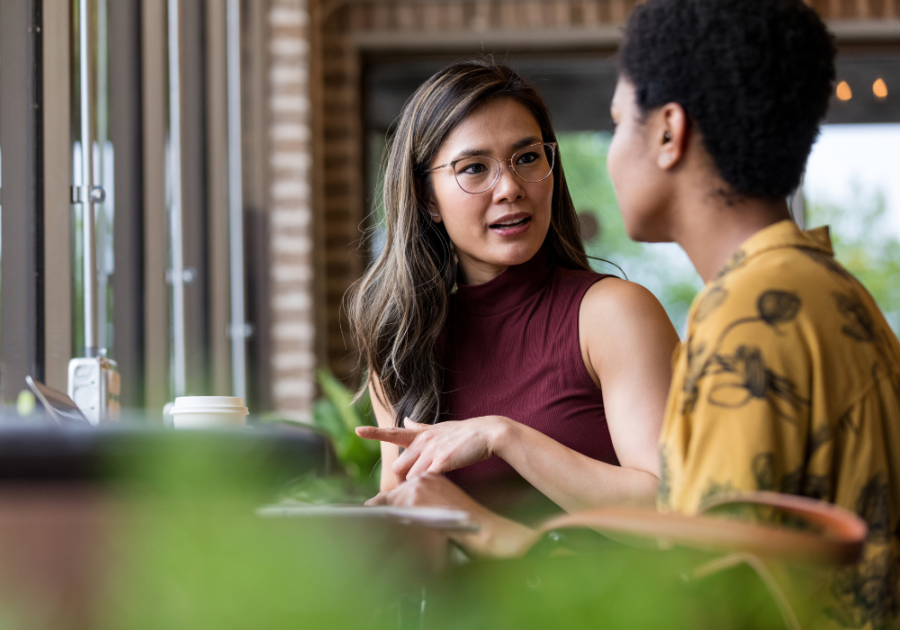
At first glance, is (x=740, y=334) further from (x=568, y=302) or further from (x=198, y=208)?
(x=198, y=208)

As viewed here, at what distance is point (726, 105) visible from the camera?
894 mm

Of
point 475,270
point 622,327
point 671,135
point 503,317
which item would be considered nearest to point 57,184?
point 475,270

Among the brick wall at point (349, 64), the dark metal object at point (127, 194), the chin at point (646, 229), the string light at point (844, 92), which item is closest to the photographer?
the chin at point (646, 229)

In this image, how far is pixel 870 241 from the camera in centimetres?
547

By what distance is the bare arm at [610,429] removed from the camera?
1.30 m

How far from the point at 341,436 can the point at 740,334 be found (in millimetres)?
3027

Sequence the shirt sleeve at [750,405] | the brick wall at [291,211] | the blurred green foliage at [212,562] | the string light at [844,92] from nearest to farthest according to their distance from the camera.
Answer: the blurred green foliage at [212,562], the shirt sleeve at [750,405], the brick wall at [291,211], the string light at [844,92]

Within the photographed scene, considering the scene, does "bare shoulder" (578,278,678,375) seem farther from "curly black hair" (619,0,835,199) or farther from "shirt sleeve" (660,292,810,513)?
"shirt sleeve" (660,292,810,513)

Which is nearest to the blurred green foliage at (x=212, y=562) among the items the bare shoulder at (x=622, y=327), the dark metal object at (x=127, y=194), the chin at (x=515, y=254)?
the bare shoulder at (x=622, y=327)

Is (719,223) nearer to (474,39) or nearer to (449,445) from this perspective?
(449,445)

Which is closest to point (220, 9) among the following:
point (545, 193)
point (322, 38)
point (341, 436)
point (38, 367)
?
point (322, 38)

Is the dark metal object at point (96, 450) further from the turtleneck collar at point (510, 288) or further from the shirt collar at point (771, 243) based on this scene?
the turtleneck collar at point (510, 288)

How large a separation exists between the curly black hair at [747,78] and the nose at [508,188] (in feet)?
2.27

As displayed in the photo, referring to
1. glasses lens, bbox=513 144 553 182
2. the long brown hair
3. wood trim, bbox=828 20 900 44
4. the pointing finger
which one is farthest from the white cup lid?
wood trim, bbox=828 20 900 44
